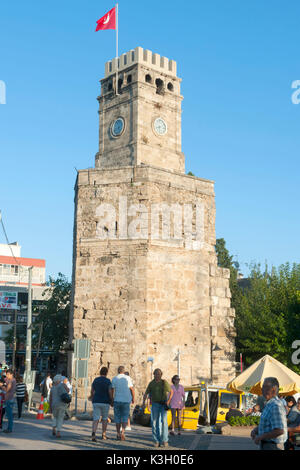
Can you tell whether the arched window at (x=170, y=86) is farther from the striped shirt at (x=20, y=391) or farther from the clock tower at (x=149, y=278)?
the striped shirt at (x=20, y=391)

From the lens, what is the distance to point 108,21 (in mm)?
27281

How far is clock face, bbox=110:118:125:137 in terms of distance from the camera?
2836 cm

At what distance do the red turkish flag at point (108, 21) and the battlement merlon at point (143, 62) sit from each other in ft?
7.30

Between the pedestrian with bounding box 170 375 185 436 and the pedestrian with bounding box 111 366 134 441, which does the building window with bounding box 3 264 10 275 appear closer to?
the pedestrian with bounding box 170 375 185 436

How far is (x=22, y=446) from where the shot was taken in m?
9.39

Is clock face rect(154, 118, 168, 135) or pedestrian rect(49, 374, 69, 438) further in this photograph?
clock face rect(154, 118, 168, 135)

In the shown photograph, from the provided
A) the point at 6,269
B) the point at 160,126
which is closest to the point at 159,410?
the point at 160,126

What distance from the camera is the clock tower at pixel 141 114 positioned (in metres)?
27.8

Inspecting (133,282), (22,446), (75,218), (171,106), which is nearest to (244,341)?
(133,282)

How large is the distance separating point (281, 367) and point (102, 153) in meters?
18.3

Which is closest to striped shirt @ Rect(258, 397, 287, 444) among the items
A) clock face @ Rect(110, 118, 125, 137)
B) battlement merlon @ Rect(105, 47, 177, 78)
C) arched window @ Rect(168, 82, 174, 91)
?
clock face @ Rect(110, 118, 125, 137)

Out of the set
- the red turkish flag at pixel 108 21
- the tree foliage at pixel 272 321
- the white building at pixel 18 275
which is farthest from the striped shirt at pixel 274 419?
the white building at pixel 18 275

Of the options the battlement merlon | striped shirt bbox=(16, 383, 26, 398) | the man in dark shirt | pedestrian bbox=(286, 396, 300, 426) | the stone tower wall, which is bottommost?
the man in dark shirt
